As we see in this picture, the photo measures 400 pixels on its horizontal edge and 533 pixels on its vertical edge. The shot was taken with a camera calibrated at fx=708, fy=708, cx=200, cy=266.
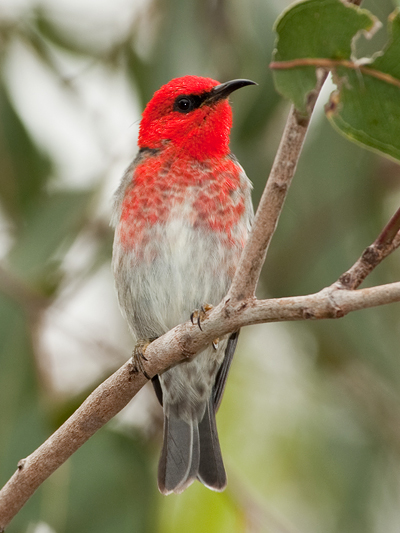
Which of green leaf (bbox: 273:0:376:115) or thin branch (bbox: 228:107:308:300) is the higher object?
green leaf (bbox: 273:0:376:115)

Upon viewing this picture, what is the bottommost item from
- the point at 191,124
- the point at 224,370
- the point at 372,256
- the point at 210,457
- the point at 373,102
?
the point at 210,457

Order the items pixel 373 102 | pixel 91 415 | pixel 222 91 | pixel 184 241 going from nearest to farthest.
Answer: pixel 373 102, pixel 91 415, pixel 184 241, pixel 222 91

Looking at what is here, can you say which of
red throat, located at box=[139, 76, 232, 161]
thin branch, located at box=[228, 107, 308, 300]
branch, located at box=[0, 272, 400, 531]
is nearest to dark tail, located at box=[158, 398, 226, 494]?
branch, located at box=[0, 272, 400, 531]

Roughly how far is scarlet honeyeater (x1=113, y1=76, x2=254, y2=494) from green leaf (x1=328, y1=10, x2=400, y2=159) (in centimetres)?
156

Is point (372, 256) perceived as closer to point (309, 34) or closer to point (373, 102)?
point (373, 102)

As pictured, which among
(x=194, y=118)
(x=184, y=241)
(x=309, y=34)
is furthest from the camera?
(x=194, y=118)

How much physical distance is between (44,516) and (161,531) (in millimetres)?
622

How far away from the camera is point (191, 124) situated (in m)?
3.66

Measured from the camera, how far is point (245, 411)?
4.85 meters

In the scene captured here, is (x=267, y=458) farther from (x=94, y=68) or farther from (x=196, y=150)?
(x=94, y=68)

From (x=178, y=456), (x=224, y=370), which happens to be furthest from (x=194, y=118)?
(x=178, y=456)

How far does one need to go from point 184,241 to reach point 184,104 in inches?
35.1

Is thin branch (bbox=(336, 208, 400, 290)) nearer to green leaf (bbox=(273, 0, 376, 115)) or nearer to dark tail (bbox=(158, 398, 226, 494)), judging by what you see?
green leaf (bbox=(273, 0, 376, 115))

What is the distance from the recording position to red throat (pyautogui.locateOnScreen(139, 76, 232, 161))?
141 inches
